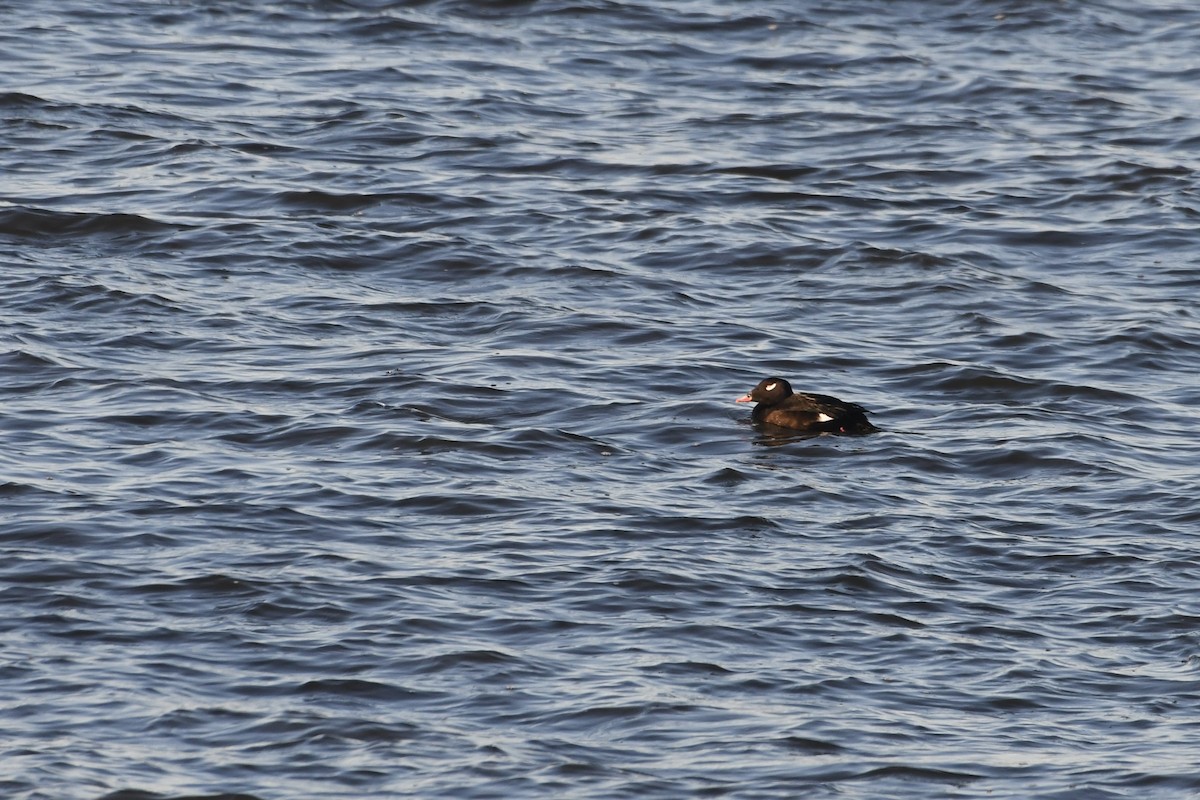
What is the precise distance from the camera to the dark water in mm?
8977

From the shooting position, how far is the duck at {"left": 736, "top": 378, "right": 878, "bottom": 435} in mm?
13242

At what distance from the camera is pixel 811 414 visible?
1325 cm

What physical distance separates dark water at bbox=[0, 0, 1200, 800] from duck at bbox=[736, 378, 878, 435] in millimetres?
165

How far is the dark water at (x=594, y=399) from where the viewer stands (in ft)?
29.5

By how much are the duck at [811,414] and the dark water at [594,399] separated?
165mm

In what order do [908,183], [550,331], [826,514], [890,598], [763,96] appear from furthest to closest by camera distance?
[763,96] → [908,183] → [550,331] → [826,514] → [890,598]

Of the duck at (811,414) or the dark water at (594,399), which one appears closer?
the dark water at (594,399)

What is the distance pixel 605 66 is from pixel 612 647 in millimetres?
12848

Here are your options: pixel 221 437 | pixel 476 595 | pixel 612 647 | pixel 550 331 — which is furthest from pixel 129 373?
pixel 612 647

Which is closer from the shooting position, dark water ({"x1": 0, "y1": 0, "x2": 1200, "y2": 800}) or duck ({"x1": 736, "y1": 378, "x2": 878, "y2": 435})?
dark water ({"x1": 0, "y1": 0, "x2": 1200, "y2": 800})

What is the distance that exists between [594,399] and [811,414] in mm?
1488

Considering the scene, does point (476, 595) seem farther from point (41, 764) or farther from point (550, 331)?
point (550, 331)

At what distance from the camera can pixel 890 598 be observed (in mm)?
10523

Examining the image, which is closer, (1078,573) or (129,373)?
(1078,573)
